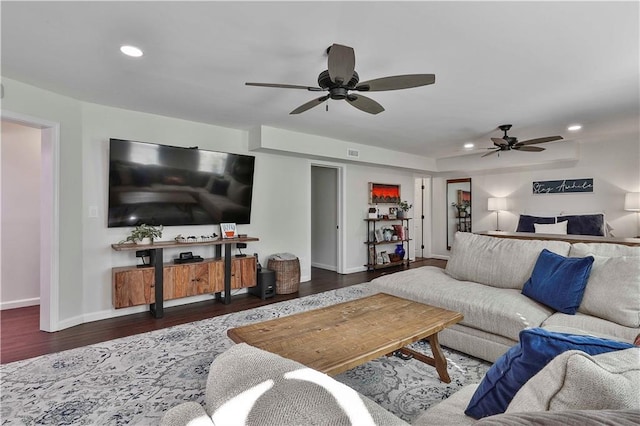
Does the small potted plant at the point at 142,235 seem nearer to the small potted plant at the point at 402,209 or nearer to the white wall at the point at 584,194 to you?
the small potted plant at the point at 402,209

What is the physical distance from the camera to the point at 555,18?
6.69 ft

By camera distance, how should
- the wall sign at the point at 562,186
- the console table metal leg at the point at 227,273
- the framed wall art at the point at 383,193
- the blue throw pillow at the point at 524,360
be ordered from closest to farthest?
the blue throw pillow at the point at 524,360 → the console table metal leg at the point at 227,273 → the wall sign at the point at 562,186 → the framed wall art at the point at 383,193

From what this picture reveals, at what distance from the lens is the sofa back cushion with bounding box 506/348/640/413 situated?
2.13 ft

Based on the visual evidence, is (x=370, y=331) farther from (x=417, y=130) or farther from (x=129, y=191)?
(x=417, y=130)

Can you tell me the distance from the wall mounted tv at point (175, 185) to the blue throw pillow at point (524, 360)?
154 inches

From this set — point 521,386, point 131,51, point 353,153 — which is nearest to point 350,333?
point 521,386

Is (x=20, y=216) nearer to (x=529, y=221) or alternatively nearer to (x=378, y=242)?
(x=378, y=242)

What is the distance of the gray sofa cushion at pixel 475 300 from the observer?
7.76 feet

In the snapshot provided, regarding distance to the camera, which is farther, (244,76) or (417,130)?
(417,130)

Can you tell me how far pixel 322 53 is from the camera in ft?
8.07

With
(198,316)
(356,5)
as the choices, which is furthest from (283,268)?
(356,5)

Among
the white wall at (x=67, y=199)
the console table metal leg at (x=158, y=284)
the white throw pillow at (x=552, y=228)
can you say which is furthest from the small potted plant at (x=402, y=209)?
the white wall at (x=67, y=199)

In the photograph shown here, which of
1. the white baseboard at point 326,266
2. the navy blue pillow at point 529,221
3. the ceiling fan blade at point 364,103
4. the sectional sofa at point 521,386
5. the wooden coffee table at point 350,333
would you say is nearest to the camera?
the sectional sofa at point 521,386

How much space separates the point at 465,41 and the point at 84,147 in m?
3.89
